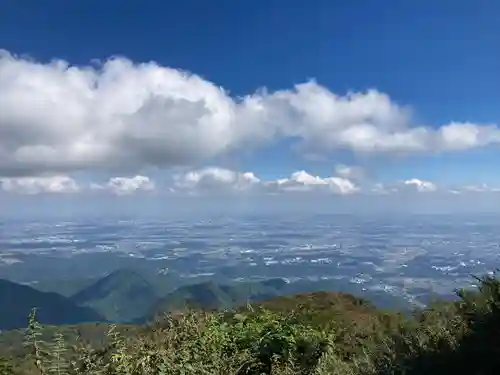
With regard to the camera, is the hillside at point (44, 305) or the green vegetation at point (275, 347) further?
the hillside at point (44, 305)

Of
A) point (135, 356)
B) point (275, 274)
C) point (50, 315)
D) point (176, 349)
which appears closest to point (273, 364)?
point (176, 349)

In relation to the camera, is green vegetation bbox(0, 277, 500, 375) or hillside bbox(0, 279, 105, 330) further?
hillside bbox(0, 279, 105, 330)

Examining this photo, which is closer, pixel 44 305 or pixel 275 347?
pixel 275 347

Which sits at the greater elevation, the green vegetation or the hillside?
the green vegetation

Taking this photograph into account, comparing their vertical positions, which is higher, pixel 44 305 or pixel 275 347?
pixel 275 347

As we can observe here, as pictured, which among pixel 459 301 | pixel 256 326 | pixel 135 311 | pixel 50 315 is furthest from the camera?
pixel 135 311

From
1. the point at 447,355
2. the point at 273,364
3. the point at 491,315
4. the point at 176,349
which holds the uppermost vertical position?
the point at 491,315

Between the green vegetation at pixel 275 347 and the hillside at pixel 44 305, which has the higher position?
the green vegetation at pixel 275 347

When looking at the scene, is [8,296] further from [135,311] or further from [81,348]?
[81,348]
